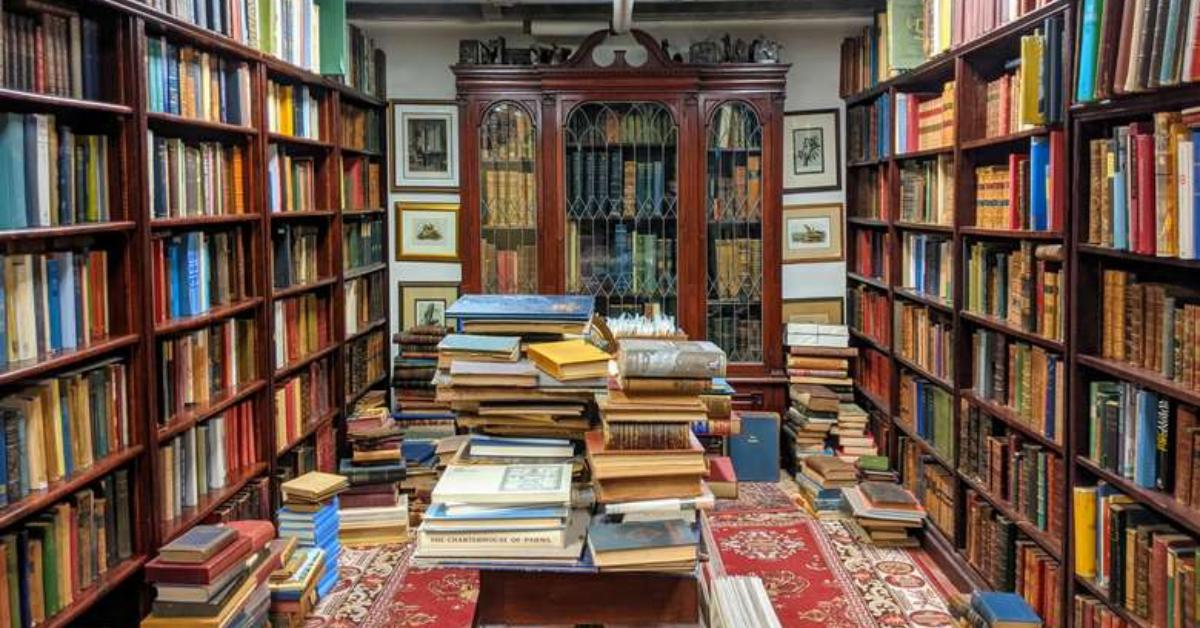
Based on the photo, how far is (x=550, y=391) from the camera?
2541mm

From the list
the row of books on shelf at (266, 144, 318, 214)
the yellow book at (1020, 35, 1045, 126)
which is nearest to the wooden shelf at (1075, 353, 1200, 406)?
the yellow book at (1020, 35, 1045, 126)

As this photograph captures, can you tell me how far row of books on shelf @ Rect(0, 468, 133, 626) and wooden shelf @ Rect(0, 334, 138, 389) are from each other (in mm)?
206

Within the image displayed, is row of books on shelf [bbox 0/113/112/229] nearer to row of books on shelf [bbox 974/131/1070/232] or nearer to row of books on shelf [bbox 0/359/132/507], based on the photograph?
row of books on shelf [bbox 0/359/132/507]

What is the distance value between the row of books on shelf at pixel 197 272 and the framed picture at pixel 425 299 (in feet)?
8.31

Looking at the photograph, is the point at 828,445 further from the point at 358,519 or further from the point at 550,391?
the point at 550,391

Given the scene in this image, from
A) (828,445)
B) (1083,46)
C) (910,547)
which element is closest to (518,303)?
(1083,46)

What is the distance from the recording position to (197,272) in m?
4.02

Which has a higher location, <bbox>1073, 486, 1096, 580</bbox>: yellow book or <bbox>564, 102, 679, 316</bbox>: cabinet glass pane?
<bbox>564, 102, 679, 316</bbox>: cabinet glass pane

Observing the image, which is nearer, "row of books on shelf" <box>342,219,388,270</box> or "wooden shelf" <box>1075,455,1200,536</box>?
"wooden shelf" <box>1075,455,1200,536</box>

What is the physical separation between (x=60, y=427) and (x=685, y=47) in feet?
16.4

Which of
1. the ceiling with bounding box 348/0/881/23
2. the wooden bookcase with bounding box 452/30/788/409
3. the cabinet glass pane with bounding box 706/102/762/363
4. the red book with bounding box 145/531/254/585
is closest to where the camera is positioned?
the red book with bounding box 145/531/254/585

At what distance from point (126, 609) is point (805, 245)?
189 inches

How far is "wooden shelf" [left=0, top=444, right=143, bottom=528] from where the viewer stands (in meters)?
2.74

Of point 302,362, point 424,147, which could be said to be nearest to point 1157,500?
point 302,362
